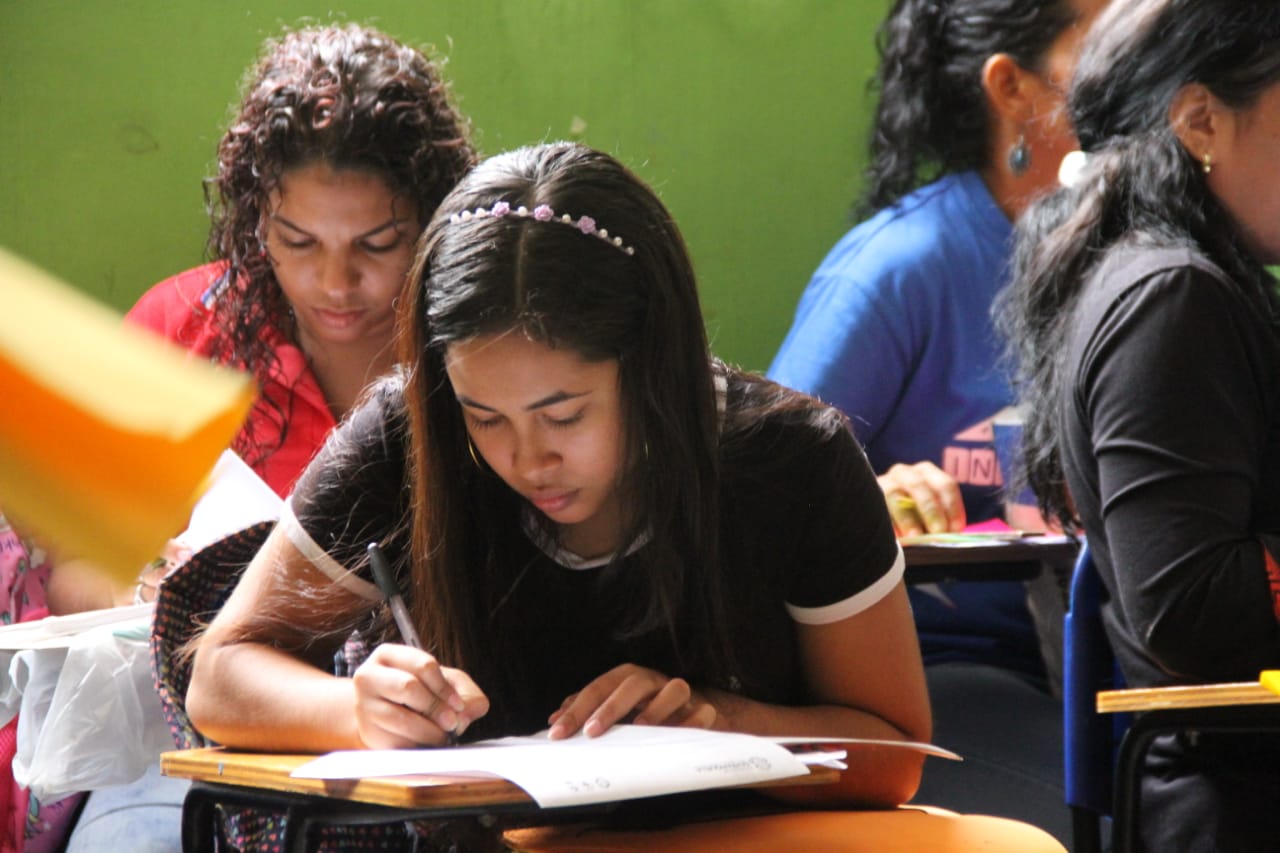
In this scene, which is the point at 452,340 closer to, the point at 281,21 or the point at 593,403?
the point at 593,403

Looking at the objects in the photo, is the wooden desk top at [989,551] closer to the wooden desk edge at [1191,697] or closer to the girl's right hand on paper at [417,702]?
the wooden desk edge at [1191,697]

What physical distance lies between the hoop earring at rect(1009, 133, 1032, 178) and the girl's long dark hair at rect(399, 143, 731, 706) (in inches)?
62.1

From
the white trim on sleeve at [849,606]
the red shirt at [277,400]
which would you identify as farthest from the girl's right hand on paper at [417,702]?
the red shirt at [277,400]

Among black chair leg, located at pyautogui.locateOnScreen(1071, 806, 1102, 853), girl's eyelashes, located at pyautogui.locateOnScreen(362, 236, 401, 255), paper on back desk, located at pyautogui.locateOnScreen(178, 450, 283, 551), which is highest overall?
girl's eyelashes, located at pyautogui.locateOnScreen(362, 236, 401, 255)

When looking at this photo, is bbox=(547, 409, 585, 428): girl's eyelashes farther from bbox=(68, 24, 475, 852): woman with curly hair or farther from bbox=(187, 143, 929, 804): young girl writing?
bbox=(68, 24, 475, 852): woman with curly hair

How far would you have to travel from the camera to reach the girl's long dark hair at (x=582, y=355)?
1483 mm

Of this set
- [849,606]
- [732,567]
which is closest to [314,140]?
Answer: [732,567]

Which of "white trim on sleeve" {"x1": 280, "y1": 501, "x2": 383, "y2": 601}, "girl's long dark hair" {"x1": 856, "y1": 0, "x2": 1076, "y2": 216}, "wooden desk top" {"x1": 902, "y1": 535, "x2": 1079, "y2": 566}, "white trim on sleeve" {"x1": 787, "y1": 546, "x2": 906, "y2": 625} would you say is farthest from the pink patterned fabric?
"girl's long dark hair" {"x1": 856, "y1": 0, "x2": 1076, "y2": 216}

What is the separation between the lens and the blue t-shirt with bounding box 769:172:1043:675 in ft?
8.89

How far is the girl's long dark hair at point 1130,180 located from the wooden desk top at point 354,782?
89 cm

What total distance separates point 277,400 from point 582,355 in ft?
3.40

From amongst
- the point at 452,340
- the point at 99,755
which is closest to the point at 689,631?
the point at 452,340

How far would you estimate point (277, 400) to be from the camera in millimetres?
2398

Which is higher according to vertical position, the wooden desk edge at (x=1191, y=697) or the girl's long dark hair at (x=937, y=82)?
the girl's long dark hair at (x=937, y=82)
